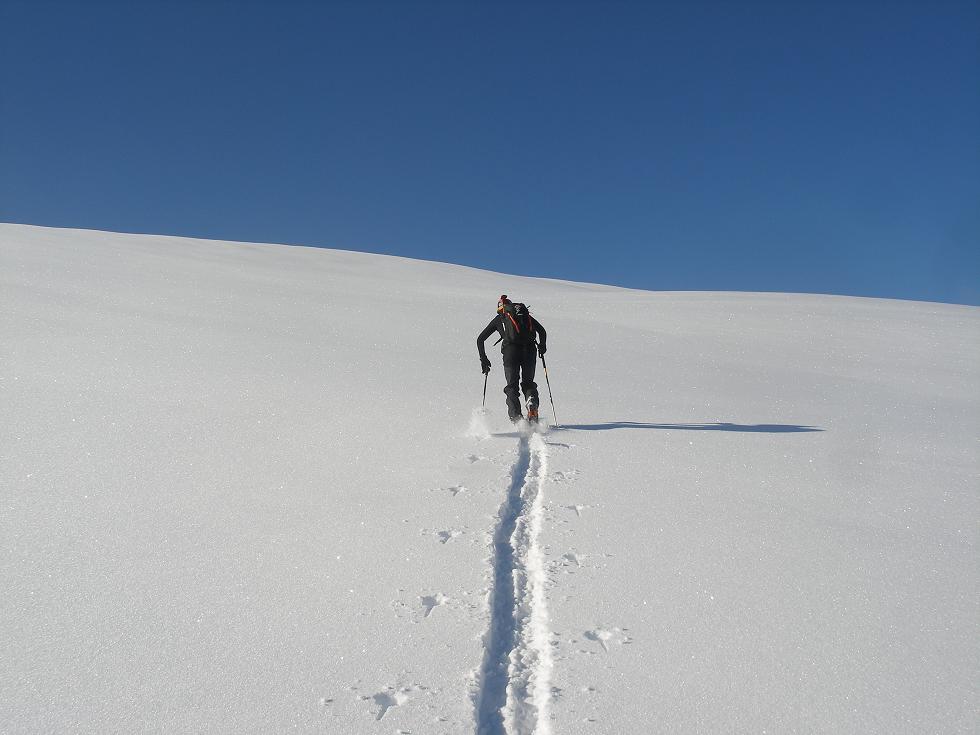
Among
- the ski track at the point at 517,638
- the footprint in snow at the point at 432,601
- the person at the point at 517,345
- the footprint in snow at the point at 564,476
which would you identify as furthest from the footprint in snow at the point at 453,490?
the person at the point at 517,345

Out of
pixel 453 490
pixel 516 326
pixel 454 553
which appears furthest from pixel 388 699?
pixel 516 326

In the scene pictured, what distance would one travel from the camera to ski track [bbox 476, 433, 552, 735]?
2.62 metres

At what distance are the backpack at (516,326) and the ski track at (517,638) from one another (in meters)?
3.87

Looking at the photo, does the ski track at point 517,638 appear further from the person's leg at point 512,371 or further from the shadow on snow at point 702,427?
the person's leg at point 512,371

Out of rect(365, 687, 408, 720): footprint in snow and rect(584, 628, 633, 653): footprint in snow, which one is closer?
rect(365, 687, 408, 720): footprint in snow

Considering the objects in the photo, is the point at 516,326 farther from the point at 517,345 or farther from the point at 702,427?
the point at 702,427

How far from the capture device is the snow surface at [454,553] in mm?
2715

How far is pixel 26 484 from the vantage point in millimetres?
4793

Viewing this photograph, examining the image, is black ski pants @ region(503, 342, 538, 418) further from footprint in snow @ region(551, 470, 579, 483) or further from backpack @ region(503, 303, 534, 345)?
footprint in snow @ region(551, 470, 579, 483)

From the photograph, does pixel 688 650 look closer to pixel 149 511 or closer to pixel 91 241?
pixel 149 511

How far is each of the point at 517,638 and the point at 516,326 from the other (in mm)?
5719

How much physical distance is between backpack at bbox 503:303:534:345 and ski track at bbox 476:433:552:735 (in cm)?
387

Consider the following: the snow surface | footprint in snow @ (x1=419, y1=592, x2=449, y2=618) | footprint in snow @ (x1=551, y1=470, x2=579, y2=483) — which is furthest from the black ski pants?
footprint in snow @ (x1=419, y1=592, x2=449, y2=618)

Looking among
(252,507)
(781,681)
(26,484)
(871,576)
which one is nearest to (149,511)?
(252,507)
